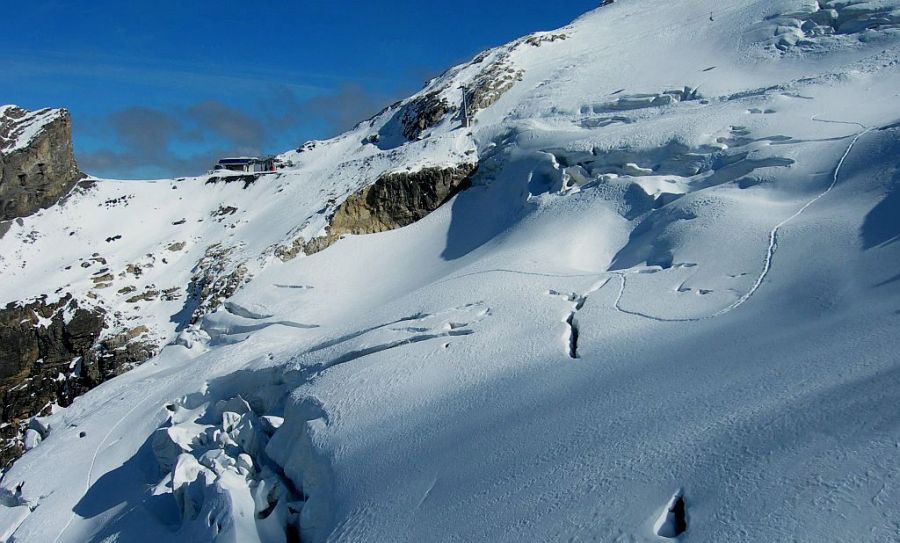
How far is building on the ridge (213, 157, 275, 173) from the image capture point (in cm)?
3603

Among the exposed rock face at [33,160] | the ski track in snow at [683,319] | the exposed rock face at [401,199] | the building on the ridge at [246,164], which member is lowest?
the ski track in snow at [683,319]

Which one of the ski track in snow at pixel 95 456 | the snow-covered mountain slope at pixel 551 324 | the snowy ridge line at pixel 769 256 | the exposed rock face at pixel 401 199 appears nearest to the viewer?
the snow-covered mountain slope at pixel 551 324

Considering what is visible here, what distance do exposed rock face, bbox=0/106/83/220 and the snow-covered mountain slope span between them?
3.03 m

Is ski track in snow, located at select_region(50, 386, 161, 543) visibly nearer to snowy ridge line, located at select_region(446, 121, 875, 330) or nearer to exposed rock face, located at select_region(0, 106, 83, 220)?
snowy ridge line, located at select_region(446, 121, 875, 330)

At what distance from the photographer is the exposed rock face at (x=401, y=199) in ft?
78.2

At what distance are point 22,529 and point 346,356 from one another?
777 cm

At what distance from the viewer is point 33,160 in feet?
107

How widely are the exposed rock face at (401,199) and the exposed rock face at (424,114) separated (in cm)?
740

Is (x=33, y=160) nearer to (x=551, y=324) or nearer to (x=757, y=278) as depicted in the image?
(x=551, y=324)

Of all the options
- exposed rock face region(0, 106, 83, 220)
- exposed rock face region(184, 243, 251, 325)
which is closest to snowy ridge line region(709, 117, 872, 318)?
exposed rock face region(184, 243, 251, 325)

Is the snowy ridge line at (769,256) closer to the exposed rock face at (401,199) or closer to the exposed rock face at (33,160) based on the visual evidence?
the exposed rock face at (401,199)

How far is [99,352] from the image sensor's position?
23281 mm

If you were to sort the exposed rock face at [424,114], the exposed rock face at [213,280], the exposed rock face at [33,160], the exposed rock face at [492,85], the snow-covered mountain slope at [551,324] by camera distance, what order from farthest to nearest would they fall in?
1. the exposed rock face at [33,160]
2. the exposed rock face at [424,114]
3. the exposed rock face at [492,85]
4. the exposed rock face at [213,280]
5. the snow-covered mountain slope at [551,324]

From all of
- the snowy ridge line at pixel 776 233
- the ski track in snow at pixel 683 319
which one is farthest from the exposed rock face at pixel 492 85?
the snowy ridge line at pixel 776 233
